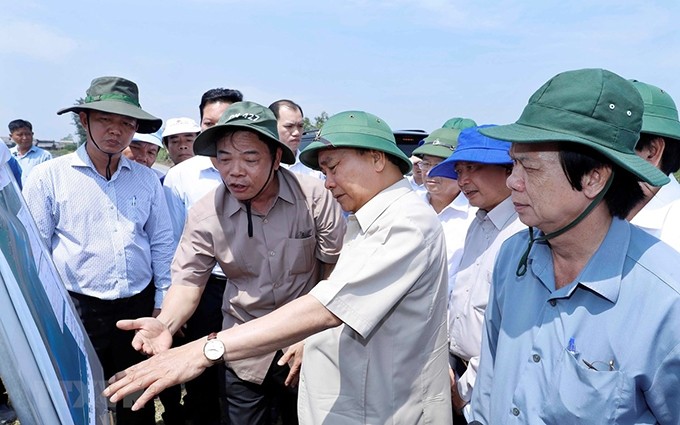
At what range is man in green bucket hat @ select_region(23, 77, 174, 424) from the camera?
3.00 m

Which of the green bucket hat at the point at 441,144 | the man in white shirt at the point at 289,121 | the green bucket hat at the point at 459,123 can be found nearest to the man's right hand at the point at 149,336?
the green bucket hat at the point at 441,144

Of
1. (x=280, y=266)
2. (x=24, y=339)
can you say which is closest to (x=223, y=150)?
(x=280, y=266)

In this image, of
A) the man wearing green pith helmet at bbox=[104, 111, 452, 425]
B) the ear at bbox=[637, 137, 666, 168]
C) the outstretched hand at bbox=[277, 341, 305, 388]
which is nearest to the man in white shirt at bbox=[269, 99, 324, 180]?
the outstretched hand at bbox=[277, 341, 305, 388]

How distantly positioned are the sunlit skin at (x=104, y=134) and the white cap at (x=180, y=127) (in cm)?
A: 174

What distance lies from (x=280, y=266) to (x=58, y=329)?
1420 millimetres

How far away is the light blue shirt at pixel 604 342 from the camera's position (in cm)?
125

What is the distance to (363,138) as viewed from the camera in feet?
6.55

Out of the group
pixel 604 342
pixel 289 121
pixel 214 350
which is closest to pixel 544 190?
pixel 604 342

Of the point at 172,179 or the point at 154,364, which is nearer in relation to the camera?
the point at 154,364

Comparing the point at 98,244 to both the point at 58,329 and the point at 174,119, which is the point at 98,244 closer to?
the point at 58,329

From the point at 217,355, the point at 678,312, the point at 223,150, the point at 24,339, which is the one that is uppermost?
the point at 223,150

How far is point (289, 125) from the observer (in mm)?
4621

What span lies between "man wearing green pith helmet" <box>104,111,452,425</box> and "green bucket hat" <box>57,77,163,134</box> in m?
1.42

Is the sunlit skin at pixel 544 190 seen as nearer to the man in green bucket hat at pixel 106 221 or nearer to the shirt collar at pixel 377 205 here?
the shirt collar at pixel 377 205
